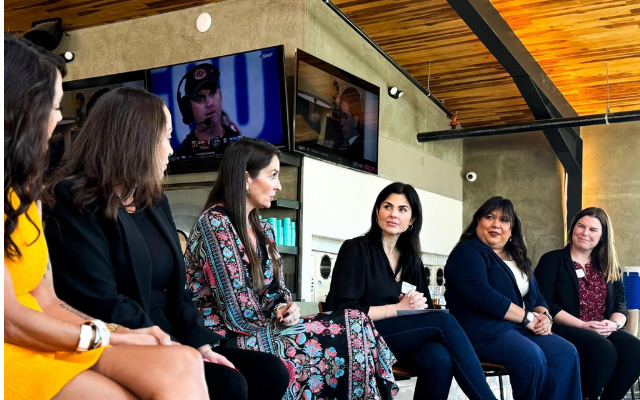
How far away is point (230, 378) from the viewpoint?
Answer: 2.01 m

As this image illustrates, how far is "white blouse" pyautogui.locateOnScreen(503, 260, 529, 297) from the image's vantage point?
405 cm

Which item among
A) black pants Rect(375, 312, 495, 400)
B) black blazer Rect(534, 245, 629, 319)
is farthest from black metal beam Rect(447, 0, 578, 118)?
black pants Rect(375, 312, 495, 400)

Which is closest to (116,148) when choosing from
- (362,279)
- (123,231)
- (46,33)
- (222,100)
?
(123,231)

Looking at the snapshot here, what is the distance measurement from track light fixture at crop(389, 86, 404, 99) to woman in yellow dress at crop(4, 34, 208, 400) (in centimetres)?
617

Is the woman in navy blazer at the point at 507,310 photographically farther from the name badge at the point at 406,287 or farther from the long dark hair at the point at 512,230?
the name badge at the point at 406,287

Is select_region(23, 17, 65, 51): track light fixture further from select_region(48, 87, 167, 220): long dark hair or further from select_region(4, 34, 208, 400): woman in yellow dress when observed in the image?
select_region(4, 34, 208, 400): woman in yellow dress

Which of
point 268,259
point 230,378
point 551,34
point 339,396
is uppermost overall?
point 551,34

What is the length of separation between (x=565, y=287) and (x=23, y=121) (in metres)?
3.70

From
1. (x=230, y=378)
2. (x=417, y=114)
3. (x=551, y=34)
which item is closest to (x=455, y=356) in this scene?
(x=230, y=378)

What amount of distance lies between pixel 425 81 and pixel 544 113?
130cm

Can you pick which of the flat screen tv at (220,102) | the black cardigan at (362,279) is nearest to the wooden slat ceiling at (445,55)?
the flat screen tv at (220,102)

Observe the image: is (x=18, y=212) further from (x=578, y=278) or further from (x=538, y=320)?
(x=578, y=278)

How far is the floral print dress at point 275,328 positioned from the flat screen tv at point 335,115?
3.29 meters

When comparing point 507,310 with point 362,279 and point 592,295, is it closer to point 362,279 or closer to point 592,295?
point 362,279
